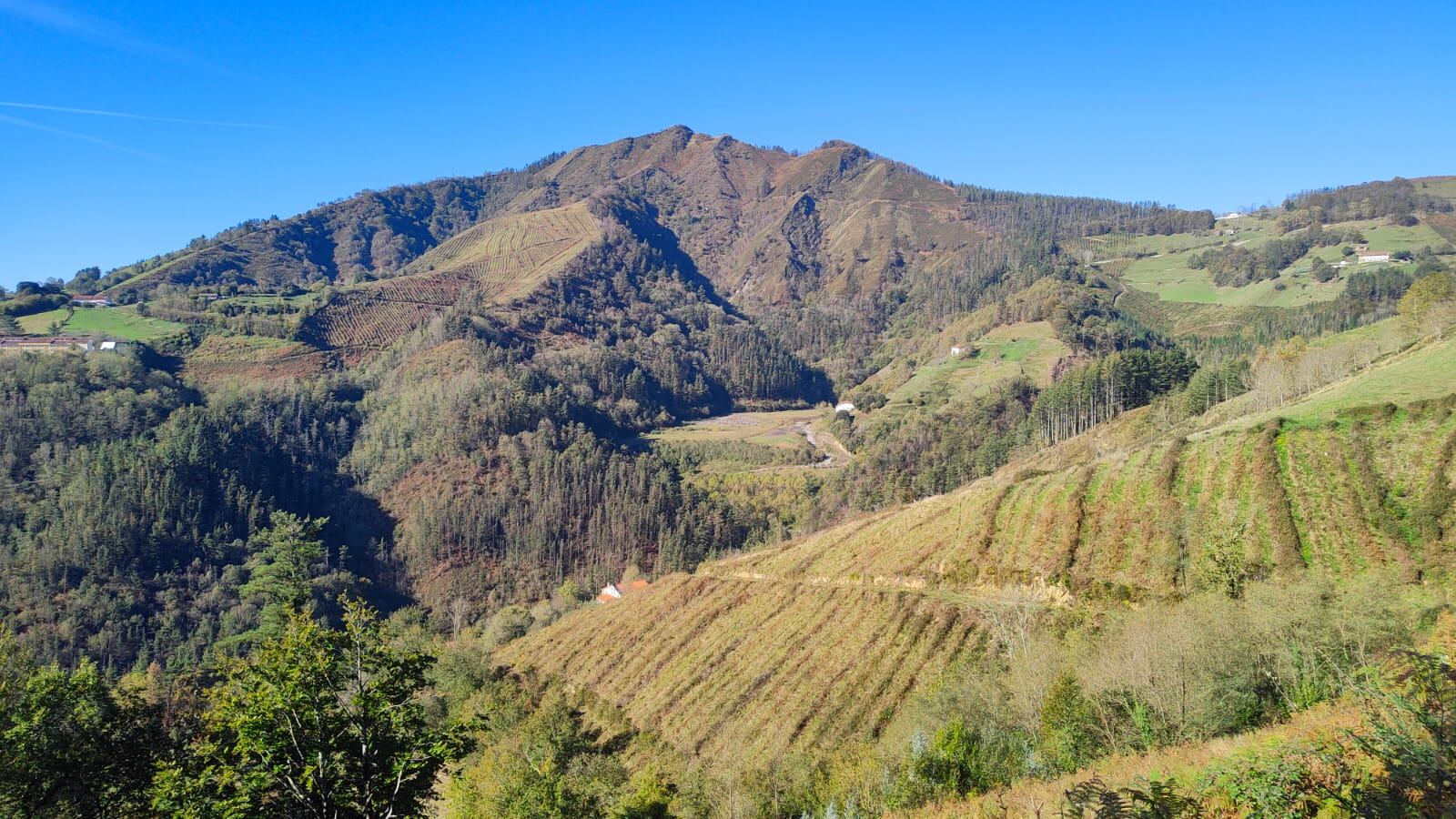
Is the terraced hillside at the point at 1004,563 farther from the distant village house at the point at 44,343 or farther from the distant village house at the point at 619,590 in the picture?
the distant village house at the point at 44,343

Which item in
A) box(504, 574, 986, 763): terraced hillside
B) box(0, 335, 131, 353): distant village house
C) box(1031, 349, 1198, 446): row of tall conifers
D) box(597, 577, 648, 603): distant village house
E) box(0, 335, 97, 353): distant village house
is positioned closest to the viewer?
box(504, 574, 986, 763): terraced hillside

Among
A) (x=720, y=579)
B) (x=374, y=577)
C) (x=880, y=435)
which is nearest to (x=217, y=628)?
(x=374, y=577)

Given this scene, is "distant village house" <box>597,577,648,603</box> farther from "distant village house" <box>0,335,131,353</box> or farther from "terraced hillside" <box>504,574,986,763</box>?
"distant village house" <box>0,335,131,353</box>

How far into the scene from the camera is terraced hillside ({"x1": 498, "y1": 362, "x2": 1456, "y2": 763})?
44500 millimetres

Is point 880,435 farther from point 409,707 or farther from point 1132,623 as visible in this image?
point 409,707

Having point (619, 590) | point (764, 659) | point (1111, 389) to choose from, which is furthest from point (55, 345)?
point (1111, 389)

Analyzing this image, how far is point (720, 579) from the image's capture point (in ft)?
263

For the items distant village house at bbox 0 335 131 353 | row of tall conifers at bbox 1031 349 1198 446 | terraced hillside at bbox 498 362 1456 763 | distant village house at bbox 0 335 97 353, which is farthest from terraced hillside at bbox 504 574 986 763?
distant village house at bbox 0 335 97 353

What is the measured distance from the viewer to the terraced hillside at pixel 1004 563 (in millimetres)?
44500

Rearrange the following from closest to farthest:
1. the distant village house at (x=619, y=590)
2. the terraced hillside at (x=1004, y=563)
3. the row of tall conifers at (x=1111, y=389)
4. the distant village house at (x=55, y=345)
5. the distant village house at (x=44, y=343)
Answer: the terraced hillside at (x=1004, y=563) < the distant village house at (x=619, y=590) < the row of tall conifers at (x=1111, y=389) < the distant village house at (x=55, y=345) < the distant village house at (x=44, y=343)

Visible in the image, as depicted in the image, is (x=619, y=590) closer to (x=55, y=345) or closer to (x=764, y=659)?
(x=764, y=659)

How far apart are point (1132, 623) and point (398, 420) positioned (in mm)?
190460

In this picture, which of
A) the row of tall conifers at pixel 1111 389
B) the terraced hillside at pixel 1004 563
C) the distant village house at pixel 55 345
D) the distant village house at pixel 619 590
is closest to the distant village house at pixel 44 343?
the distant village house at pixel 55 345

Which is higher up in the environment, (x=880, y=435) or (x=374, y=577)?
(x=880, y=435)
